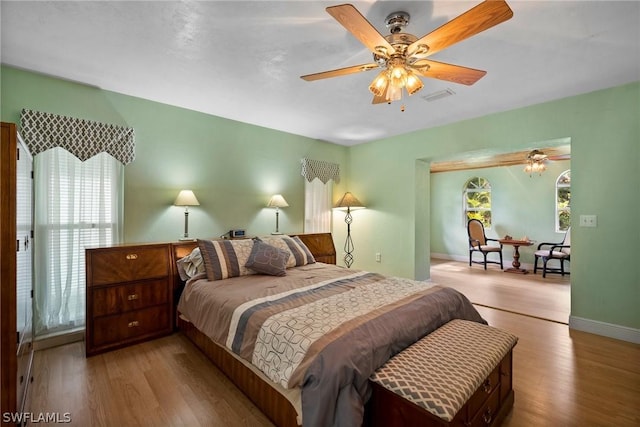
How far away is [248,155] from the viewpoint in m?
3.96

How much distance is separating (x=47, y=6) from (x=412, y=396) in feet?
9.77

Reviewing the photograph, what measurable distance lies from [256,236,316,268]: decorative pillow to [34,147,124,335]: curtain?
1588 millimetres

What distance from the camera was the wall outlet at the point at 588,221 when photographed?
9.62 ft

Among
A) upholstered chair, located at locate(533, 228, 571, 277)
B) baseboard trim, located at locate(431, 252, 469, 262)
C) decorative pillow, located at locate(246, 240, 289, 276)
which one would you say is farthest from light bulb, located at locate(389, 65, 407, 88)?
baseboard trim, located at locate(431, 252, 469, 262)

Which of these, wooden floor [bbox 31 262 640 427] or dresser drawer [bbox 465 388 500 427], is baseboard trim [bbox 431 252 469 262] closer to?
wooden floor [bbox 31 262 640 427]

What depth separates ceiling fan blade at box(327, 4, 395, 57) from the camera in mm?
1307

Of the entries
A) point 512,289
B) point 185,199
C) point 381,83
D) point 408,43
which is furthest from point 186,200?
point 512,289

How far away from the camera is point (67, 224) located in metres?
2.67

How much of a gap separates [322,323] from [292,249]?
5.50ft

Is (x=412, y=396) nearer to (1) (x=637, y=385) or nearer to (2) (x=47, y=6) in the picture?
(1) (x=637, y=385)

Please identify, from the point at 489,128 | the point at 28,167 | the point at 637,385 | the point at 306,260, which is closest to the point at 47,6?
the point at 28,167

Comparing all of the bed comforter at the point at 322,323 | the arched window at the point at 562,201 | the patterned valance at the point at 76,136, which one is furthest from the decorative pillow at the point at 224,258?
the arched window at the point at 562,201

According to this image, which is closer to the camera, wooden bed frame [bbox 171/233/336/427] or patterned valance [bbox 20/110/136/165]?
wooden bed frame [bbox 171/233/336/427]

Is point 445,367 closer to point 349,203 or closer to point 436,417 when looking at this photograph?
point 436,417
